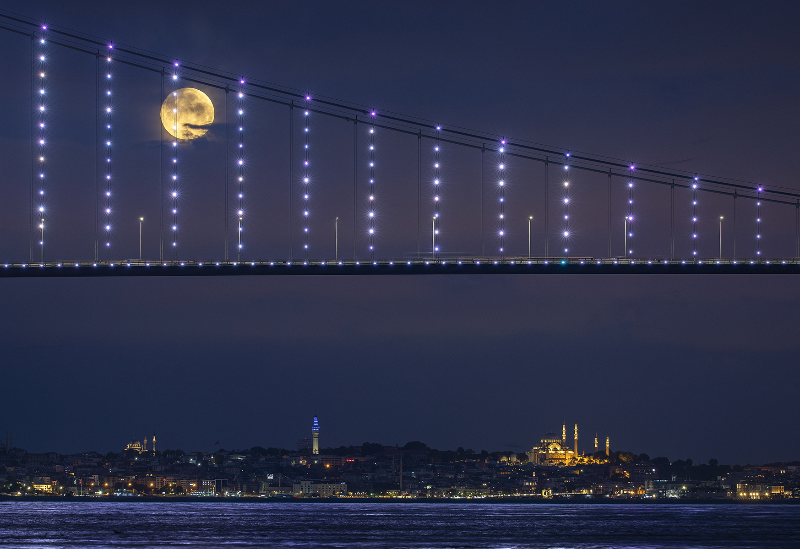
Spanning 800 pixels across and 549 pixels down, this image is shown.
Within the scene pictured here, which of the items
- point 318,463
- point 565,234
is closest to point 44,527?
point 565,234

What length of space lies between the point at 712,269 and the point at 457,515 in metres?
28.5

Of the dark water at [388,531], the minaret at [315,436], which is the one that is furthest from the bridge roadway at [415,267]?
the minaret at [315,436]

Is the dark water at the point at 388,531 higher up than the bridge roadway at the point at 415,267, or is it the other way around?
the bridge roadway at the point at 415,267

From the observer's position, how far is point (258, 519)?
Result: 193ft

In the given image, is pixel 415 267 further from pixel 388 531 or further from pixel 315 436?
pixel 315 436

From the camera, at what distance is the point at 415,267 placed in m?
40.2

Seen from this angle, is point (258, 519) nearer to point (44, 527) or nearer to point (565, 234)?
point (44, 527)

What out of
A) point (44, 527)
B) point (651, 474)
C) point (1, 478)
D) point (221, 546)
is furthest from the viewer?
point (651, 474)

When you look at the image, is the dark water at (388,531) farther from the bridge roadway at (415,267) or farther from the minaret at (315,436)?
the minaret at (315,436)

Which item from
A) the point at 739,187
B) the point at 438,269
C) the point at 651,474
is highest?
the point at 739,187

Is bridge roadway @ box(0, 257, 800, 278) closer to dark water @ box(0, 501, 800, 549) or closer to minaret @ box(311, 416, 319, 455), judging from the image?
dark water @ box(0, 501, 800, 549)

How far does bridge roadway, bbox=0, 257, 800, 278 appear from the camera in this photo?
39688mm

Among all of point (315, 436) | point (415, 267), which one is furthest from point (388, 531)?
point (315, 436)

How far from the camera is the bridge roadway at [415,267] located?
39688mm
